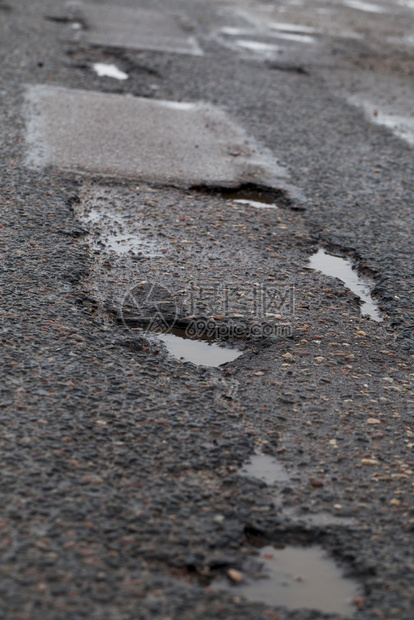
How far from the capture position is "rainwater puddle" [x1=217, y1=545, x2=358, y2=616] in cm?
216

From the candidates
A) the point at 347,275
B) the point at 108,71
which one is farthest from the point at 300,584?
the point at 108,71

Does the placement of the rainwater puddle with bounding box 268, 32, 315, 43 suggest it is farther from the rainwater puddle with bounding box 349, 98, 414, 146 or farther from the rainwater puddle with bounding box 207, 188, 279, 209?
A: the rainwater puddle with bounding box 207, 188, 279, 209

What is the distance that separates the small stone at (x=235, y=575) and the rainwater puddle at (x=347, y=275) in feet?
6.20

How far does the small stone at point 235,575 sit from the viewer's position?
7.20 feet

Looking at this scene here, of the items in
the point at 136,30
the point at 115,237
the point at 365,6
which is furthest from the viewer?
the point at 365,6

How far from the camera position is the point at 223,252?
4.29 meters

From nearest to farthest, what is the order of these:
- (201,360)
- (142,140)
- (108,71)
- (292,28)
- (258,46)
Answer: (201,360) → (142,140) → (108,71) → (258,46) → (292,28)

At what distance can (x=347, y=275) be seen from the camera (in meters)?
4.21

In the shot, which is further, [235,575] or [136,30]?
[136,30]

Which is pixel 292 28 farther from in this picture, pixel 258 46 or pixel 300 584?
pixel 300 584

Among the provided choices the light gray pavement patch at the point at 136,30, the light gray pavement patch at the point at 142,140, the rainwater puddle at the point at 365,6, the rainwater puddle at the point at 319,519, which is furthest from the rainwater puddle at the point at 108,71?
the rainwater puddle at the point at 365,6

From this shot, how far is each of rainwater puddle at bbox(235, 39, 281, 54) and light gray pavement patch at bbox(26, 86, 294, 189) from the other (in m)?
3.47

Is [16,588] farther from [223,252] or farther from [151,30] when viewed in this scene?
[151,30]

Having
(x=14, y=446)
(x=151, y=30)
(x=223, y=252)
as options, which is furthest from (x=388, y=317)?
(x=151, y=30)
